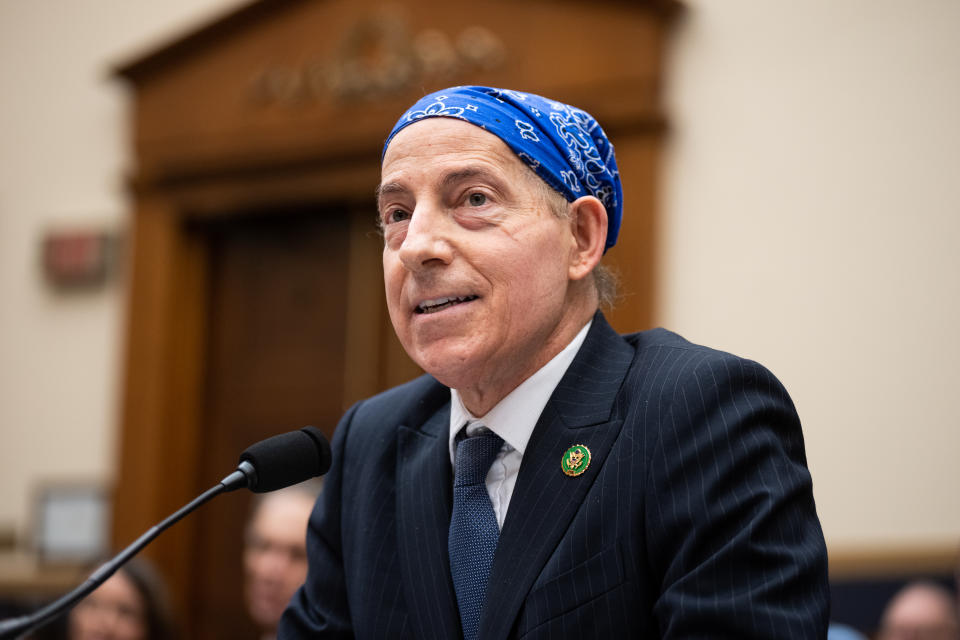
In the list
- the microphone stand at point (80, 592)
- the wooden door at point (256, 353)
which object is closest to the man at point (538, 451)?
the microphone stand at point (80, 592)

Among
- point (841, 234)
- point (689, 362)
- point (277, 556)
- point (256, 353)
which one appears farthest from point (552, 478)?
point (256, 353)

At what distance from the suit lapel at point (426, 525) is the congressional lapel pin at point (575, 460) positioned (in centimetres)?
23

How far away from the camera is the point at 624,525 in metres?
1.45

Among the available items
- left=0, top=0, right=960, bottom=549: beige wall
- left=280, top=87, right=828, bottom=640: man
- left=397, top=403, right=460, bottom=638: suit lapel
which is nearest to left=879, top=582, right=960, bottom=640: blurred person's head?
left=0, top=0, right=960, bottom=549: beige wall

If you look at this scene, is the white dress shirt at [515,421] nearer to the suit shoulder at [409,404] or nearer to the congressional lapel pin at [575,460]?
the congressional lapel pin at [575,460]

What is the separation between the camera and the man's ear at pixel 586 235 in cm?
171

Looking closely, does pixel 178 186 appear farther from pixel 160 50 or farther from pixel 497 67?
pixel 497 67

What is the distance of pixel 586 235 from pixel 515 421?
0.32 metres

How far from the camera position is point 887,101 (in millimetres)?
3848

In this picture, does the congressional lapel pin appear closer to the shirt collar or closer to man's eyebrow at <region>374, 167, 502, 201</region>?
the shirt collar

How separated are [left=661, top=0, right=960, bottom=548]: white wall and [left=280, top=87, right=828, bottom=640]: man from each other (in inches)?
88.8

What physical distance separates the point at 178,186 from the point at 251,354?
0.91 metres

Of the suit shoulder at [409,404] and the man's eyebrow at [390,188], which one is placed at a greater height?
the man's eyebrow at [390,188]

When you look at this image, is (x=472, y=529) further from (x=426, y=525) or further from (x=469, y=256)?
(x=469, y=256)
